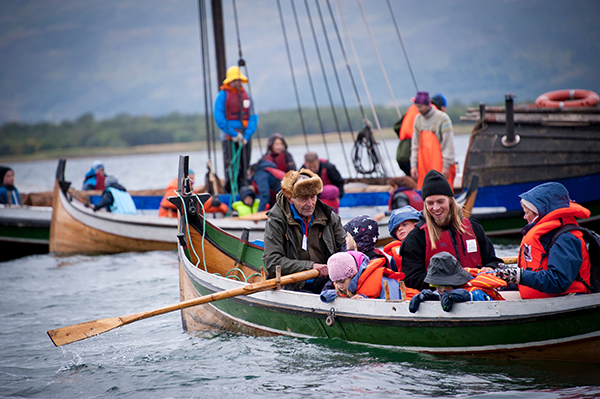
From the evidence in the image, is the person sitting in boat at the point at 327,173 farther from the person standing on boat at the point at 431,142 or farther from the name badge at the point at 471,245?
the name badge at the point at 471,245

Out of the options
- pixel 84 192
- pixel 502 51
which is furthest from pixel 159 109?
pixel 84 192

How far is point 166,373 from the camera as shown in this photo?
4309mm

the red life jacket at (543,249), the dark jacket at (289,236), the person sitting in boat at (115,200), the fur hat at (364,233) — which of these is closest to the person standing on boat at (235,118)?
the person sitting in boat at (115,200)

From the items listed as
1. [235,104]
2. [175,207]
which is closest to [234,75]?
[235,104]

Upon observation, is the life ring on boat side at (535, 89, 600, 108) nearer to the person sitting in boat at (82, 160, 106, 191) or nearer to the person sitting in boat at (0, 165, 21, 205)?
the person sitting in boat at (82, 160, 106, 191)

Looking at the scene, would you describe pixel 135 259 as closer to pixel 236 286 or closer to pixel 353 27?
pixel 236 286

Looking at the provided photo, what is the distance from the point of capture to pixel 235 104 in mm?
9609

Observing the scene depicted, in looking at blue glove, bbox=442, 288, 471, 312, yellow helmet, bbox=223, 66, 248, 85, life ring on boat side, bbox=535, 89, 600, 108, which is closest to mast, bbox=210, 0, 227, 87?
yellow helmet, bbox=223, 66, 248, 85

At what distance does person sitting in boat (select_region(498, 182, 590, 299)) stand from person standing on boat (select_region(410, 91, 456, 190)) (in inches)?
195

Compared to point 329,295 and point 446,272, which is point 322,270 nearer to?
point 329,295

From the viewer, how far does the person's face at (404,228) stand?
13.8ft

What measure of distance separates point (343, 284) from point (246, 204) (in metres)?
5.38

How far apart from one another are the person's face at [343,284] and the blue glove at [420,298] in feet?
1.59

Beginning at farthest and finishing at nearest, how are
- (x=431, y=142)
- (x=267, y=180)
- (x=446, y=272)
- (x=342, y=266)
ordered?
(x=431, y=142)
(x=267, y=180)
(x=342, y=266)
(x=446, y=272)
